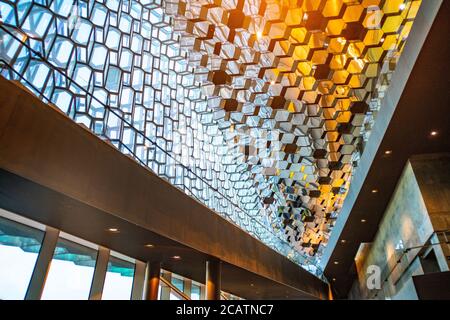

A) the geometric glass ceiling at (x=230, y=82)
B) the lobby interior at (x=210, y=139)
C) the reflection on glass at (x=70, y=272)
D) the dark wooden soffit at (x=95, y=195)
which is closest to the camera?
the dark wooden soffit at (x=95, y=195)

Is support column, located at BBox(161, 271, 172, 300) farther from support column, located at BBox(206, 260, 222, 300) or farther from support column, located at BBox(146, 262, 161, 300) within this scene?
support column, located at BBox(206, 260, 222, 300)

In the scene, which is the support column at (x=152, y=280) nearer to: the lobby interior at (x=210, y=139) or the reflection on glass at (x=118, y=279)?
the lobby interior at (x=210, y=139)

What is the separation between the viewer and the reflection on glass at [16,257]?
5016mm

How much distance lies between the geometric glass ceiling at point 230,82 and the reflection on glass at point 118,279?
2.05 m

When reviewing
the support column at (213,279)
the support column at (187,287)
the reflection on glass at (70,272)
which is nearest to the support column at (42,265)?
Result: the reflection on glass at (70,272)

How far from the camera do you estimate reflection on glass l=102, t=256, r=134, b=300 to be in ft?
22.9

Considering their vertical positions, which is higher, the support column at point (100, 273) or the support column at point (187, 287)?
the support column at point (187, 287)

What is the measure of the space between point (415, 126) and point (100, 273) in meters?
6.44

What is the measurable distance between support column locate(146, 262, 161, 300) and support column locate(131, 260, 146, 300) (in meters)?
0.66

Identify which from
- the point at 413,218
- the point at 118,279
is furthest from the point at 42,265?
the point at 413,218

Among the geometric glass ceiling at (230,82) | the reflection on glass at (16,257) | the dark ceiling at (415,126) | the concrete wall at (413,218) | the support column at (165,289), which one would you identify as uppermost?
the geometric glass ceiling at (230,82)

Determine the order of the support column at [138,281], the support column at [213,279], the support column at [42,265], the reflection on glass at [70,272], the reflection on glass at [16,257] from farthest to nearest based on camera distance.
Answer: the support column at [138,281] < the support column at [213,279] < the reflection on glass at [70,272] < the support column at [42,265] < the reflection on glass at [16,257]

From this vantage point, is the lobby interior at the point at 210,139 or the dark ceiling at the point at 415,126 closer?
the lobby interior at the point at 210,139
